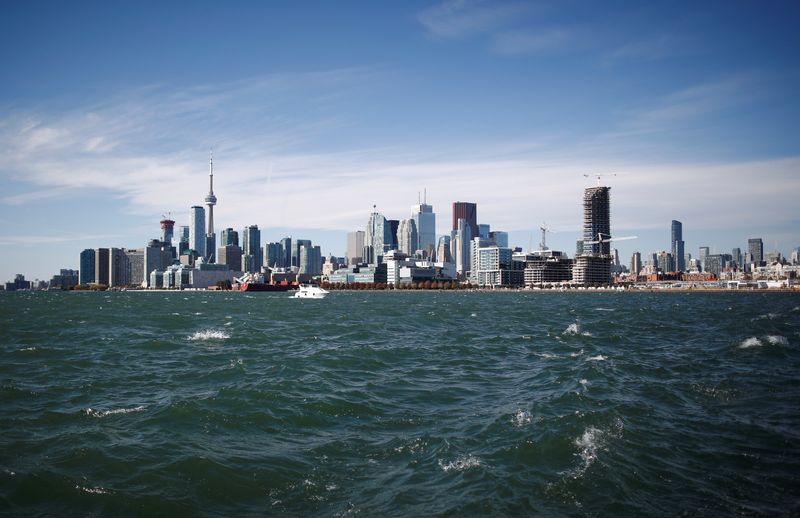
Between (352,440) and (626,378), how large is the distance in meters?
18.0

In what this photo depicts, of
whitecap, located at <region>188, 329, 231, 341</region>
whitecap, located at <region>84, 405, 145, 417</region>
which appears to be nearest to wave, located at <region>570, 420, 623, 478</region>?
whitecap, located at <region>84, 405, 145, 417</region>

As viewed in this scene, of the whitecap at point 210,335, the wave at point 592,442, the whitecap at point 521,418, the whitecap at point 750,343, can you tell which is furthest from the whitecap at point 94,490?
the whitecap at point 750,343

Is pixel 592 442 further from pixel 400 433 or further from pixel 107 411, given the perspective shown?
pixel 107 411

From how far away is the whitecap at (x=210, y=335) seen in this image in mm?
54081

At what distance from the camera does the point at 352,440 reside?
68.6 ft

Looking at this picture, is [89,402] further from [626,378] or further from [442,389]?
[626,378]

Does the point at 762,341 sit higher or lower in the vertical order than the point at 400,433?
lower

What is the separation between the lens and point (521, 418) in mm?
23406

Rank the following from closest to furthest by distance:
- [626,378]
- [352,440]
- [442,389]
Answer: [352,440]
[442,389]
[626,378]

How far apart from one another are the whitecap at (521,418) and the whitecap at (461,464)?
4.55 m

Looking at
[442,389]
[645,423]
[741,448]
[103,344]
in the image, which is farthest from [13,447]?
[103,344]

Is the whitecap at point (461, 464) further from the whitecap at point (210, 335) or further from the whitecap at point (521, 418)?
the whitecap at point (210, 335)

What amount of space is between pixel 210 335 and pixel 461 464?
43.7 meters

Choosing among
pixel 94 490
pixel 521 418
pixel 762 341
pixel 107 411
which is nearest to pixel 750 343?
pixel 762 341
